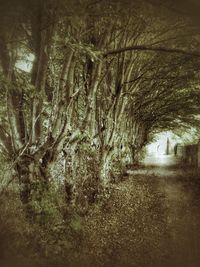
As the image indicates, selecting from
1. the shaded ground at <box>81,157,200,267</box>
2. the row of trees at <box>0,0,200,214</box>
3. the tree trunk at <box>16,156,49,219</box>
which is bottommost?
the shaded ground at <box>81,157,200,267</box>

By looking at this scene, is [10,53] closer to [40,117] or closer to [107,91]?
[40,117]

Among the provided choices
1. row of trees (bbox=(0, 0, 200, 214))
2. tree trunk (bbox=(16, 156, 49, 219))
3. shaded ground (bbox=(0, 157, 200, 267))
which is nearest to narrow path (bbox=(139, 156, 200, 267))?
shaded ground (bbox=(0, 157, 200, 267))

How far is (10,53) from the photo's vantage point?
5.59 metres

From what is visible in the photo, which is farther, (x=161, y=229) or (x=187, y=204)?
(x=187, y=204)

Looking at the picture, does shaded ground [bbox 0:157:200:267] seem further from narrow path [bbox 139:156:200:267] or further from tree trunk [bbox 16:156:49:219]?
tree trunk [bbox 16:156:49:219]

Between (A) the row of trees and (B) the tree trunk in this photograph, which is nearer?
(A) the row of trees

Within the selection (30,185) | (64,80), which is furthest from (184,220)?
(64,80)

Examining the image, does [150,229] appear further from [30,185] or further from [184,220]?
[30,185]

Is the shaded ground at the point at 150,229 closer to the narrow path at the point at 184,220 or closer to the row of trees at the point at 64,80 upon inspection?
the narrow path at the point at 184,220

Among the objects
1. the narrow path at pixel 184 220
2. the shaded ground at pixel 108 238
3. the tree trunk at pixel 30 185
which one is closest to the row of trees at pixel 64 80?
the tree trunk at pixel 30 185

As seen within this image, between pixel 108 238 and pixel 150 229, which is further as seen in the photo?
pixel 150 229

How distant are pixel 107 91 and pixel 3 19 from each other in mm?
6114

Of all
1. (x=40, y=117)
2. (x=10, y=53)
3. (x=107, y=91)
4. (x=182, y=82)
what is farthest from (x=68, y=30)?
(x=182, y=82)

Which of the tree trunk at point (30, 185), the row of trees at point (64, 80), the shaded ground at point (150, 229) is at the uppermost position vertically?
the row of trees at point (64, 80)
